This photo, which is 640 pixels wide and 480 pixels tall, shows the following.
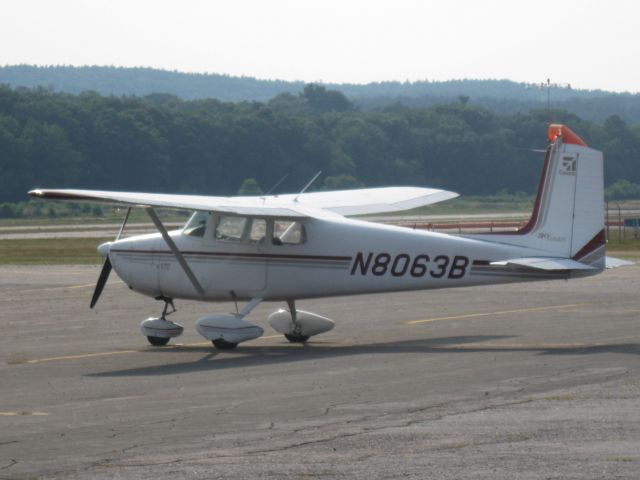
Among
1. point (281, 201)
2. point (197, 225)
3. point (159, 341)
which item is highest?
point (281, 201)

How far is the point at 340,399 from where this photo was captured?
43.3 feet

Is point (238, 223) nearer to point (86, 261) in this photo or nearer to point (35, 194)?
point (35, 194)

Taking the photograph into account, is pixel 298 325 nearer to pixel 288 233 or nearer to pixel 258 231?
pixel 288 233

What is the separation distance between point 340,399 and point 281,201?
301 inches

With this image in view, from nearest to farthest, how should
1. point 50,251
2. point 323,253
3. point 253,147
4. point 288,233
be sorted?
point 323,253
point 288,233
point 50,251
point 253,147

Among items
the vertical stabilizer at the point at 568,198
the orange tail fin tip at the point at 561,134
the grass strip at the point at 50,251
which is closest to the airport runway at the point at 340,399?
the vertical stabilizer at the point at 568,198

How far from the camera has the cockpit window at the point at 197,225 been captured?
19000 mm

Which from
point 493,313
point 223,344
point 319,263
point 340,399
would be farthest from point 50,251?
point 340,399

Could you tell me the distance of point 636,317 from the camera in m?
21.5

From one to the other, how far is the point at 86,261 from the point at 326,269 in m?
24.7

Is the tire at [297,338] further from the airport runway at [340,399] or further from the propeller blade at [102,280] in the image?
the propeller blade at [102,280]

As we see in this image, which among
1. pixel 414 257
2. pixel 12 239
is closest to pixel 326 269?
pixel 414 257

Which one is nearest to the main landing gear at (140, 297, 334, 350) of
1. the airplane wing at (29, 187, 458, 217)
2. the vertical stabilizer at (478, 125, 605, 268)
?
the airplane wing at (29, 187, 458, 217)

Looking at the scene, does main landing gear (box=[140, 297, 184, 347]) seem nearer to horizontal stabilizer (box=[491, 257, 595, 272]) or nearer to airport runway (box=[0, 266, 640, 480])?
airport runway (box=[0, 266, 640, 480])
